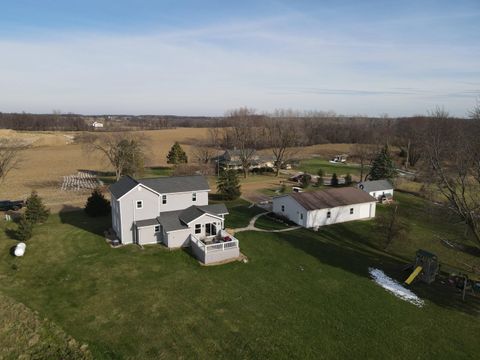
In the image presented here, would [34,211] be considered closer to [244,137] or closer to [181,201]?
[181,201]

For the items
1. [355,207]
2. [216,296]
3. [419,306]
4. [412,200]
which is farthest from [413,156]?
[216,296]

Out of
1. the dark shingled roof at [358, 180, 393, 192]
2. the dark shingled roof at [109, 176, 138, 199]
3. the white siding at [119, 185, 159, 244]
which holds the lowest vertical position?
the dark shingled roof at [358, 180, 393, 192]

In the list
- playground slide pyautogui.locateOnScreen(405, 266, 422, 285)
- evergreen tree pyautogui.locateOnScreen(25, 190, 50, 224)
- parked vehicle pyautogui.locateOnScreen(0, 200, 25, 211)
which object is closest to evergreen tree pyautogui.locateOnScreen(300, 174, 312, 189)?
playground slide pyautogui.locateOnScreen(405, 266, 422, 285)

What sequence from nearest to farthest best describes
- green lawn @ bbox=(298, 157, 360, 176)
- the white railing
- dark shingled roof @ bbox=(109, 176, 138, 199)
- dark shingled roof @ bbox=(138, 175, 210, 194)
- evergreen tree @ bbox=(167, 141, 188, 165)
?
the white railing < dark shingled roof @ bbox=(109, 176, 138, 199) < dark shingled roof @ bbox=(138, 175, 210, 194) < evergreen tree @ bbox=(167, 141, 188, 165) < green lawn @ bbox=(298, 157, 360, 176)

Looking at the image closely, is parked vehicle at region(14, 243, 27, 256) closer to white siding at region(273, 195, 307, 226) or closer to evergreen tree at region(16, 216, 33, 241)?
evergreen tree at region(16, 216, 33, 241)

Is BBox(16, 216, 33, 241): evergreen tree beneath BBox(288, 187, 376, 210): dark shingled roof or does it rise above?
beneath

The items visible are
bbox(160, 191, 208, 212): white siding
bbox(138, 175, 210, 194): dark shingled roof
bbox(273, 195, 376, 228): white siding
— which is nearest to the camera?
bbox(138, 175, 210, 194): dark shingled roof

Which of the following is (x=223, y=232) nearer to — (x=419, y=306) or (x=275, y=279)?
(x=275, y=279)

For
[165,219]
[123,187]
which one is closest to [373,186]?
[165,219]
